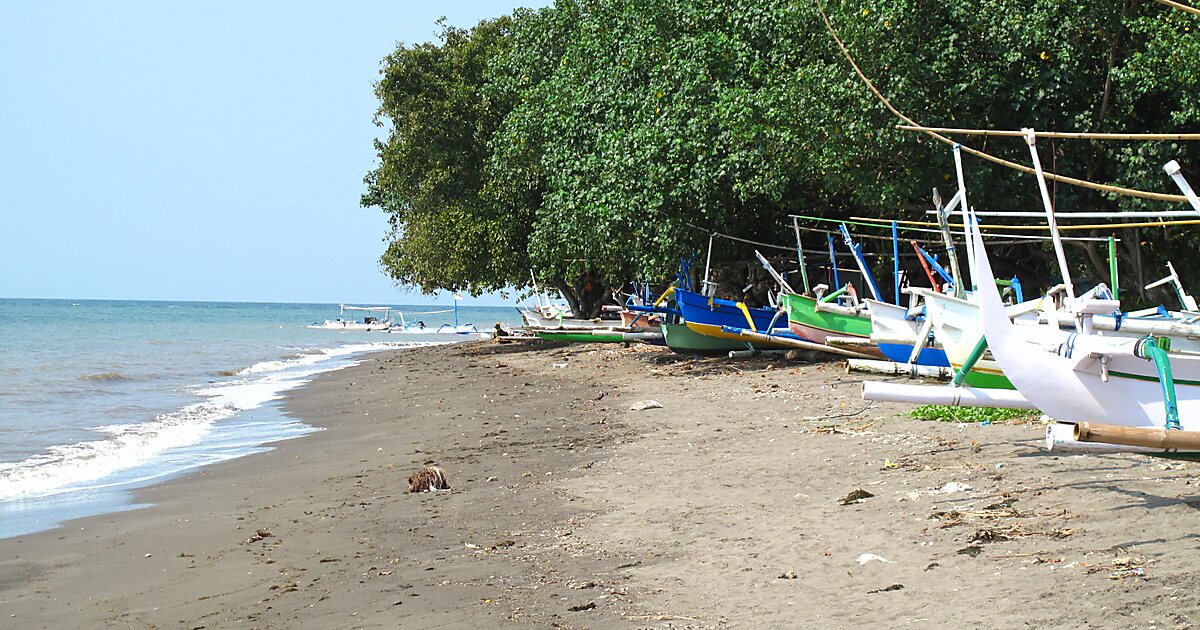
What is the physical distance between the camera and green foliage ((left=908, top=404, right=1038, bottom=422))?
10055mm

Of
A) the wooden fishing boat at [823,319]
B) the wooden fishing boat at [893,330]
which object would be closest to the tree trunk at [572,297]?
the wooden fishing boat at [823,319]

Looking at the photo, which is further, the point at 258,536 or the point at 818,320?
the point at 818,320

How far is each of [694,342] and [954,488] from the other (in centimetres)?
1392

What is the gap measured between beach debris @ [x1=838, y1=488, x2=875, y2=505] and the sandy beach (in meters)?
0.02

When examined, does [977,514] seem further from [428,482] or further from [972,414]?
[428,482]

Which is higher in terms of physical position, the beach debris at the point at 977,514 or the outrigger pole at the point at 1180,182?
the outrigger pole at the point at 1180,182

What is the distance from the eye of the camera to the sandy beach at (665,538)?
17.6 feet

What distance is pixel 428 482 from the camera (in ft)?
31.4

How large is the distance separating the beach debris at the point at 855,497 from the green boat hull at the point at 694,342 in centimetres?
1317

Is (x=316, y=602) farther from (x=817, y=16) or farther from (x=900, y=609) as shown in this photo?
(x=817, y=16)

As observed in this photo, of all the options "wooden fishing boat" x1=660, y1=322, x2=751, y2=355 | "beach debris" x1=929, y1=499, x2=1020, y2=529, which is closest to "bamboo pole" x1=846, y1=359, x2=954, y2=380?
"beach debris" x1=929, y1=499, x2=1020, y2=529

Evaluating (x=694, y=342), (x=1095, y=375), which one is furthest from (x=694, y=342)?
(x=1095, y=375)

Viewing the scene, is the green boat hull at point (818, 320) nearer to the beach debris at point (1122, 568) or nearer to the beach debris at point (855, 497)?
the beach debris at point (855, 497)

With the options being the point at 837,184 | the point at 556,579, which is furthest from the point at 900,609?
the point at 837,184
